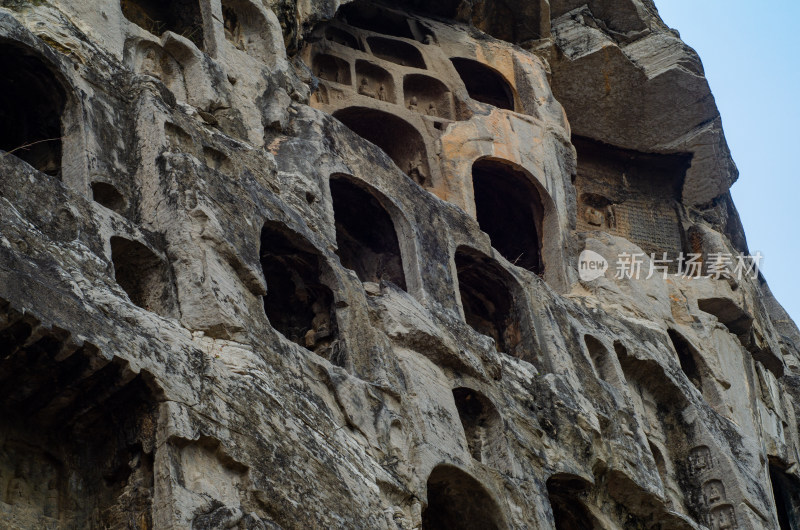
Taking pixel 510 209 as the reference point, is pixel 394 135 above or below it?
above

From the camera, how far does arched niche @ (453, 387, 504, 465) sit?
12.0 meters

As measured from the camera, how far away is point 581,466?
1293 centimetres

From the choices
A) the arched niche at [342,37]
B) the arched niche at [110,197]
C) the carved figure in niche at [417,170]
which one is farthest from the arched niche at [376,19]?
the arched niche at [110,197]

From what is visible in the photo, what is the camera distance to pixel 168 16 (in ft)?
49.9

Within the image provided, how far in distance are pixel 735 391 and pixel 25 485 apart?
46.4ft

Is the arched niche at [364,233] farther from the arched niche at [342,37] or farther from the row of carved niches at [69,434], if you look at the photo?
the row of carved niches at [69,434]

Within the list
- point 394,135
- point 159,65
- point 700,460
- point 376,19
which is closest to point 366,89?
point 394,135

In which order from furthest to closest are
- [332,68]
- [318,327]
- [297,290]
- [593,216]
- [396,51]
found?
[593,216], [396,51], [332,68], [297,290], [318,327]

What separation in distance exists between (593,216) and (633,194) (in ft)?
4.66

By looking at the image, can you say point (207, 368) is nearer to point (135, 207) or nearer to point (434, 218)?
point (135, 207)

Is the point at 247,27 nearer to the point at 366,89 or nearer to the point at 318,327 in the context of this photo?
the point at 366,89

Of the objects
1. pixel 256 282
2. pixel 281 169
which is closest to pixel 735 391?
pixel 281 169

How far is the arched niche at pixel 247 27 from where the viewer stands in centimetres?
1574

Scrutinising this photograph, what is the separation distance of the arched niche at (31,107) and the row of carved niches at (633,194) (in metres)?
14.3
